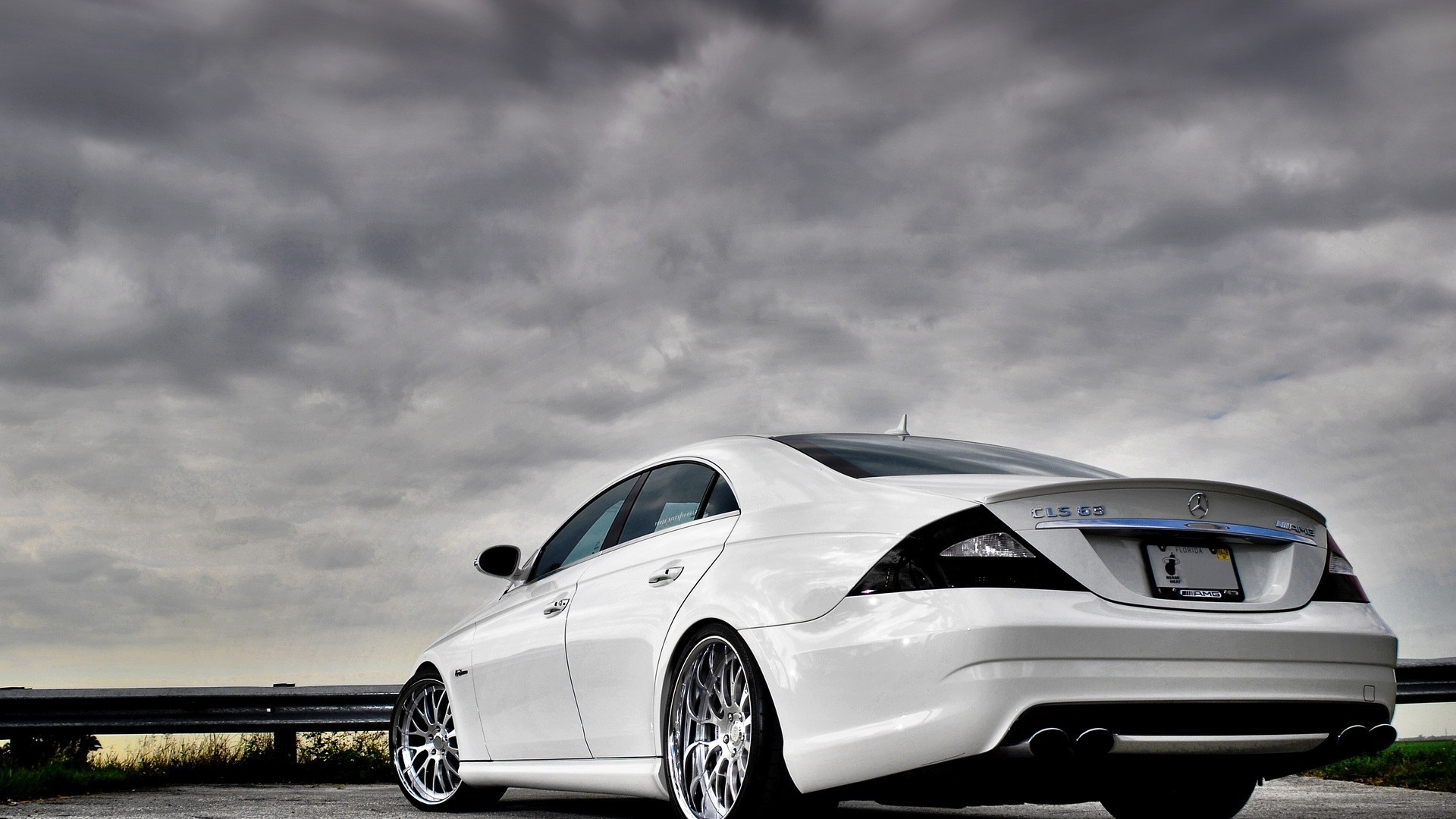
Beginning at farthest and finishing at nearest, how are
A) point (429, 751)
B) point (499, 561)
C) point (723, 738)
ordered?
1. point (429, 751)
2. point (499, 561)
3. point (723, 738)

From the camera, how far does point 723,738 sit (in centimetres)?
429

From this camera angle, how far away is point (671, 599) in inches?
181

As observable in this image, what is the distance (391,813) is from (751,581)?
126 inches

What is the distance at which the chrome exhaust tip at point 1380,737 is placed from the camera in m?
3.93

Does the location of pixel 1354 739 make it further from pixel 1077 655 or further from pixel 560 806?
pixel 560 806

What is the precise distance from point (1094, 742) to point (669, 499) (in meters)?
2.18

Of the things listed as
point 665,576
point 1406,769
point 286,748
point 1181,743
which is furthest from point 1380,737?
point 286,748

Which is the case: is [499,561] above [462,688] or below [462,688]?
above

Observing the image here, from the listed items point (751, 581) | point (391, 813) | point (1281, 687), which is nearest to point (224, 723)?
point (391, 813)

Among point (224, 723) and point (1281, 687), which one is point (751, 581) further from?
point (224, 723)

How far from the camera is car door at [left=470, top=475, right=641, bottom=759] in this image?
5.39m

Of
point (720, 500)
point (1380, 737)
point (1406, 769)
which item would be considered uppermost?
point (720, 500)

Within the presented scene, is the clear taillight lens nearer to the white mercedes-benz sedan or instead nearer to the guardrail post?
the white mercedes-benz sedan

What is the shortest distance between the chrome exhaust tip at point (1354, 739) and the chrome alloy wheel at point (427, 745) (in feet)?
13.5
